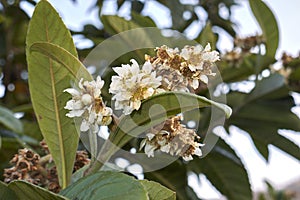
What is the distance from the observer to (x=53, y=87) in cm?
66

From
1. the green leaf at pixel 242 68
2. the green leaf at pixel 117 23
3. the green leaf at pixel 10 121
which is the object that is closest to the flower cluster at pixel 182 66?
the green leaf at pixel 10 121

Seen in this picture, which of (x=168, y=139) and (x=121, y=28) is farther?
(x=121, y=28)

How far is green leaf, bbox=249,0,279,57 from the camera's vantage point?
45.8 inches

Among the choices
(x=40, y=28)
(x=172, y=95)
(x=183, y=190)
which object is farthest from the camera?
(x=183, y=190)

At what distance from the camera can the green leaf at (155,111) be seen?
499 mm

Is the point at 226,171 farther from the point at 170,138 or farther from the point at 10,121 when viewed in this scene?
the point at 170,138

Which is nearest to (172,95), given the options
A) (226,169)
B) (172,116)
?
(172,116)

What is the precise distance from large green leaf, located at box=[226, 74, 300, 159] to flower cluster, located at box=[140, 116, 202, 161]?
2.14 feet

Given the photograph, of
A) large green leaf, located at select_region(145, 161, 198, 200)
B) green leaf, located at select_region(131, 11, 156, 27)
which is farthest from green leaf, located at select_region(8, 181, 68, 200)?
green leaf, located at select_region(131, 11, 156, 27)

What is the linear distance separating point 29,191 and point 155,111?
0.51ft

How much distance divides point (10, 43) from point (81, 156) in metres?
0.87

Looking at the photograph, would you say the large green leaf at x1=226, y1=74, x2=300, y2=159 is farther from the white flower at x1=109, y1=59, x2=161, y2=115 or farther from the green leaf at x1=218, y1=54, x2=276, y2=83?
the white flower at x1=109, y1=59, x2=161, y2=115

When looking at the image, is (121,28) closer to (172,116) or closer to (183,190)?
(183,190)

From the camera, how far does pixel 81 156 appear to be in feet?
2.27
